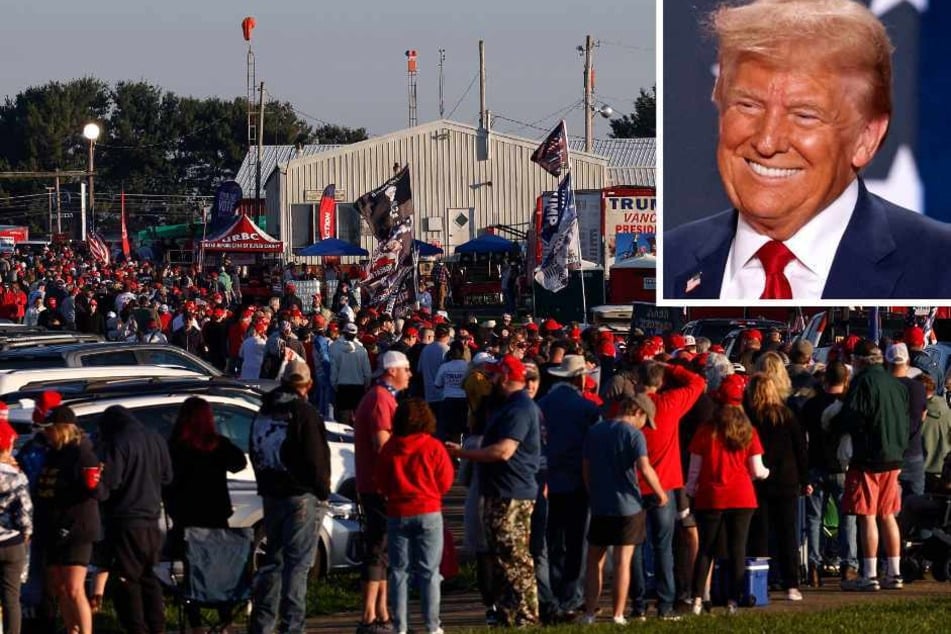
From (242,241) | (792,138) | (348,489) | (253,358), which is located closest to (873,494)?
(792,138)

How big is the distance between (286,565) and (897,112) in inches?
268

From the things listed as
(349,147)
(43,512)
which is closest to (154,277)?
(349,147)

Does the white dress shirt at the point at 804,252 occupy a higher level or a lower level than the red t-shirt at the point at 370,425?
higher

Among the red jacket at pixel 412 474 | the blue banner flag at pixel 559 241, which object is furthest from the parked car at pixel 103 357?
the blue banner flag at pixel 559 241

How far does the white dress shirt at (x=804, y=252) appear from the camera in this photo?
1414 cm

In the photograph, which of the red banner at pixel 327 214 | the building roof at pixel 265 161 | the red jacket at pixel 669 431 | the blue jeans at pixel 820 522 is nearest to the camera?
the red jacket at pixel 669 431

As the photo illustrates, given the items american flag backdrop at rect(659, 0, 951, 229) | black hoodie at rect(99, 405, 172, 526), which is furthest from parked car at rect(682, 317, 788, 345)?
black hoodie at rect(99, 405, 172, 526)

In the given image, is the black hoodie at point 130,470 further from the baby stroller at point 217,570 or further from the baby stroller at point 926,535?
the baby stroller at point 926,535

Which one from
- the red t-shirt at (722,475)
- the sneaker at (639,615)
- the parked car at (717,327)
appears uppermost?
the parked car at (717,327)

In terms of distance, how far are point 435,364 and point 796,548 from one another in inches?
299

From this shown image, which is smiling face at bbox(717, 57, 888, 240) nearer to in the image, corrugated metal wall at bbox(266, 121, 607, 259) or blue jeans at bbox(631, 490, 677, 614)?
blue jeans at bbox(631, 490, 677, 614)

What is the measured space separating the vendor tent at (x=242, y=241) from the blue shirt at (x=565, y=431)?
104ft

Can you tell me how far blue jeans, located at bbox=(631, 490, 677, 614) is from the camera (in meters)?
11.1

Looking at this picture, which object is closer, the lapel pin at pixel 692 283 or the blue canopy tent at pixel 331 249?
the lapel pin at pixel 692 283
